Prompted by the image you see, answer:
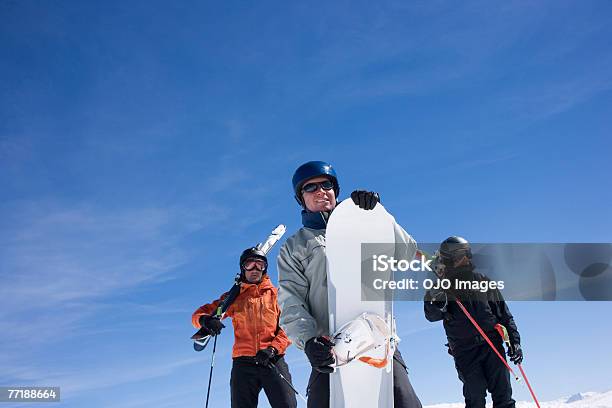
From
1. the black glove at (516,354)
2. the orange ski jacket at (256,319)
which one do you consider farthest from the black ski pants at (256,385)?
the black glove at (516,354)

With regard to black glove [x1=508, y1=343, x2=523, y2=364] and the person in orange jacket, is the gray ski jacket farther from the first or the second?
black glove [x1=508, y1=343, x2=523, y2=364]

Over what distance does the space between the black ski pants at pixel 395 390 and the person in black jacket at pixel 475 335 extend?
10.4 feet

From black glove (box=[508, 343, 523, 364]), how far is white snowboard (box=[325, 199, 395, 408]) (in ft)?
12.9

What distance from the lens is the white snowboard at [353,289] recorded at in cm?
396

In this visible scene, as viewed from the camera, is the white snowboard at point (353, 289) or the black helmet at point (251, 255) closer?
the white snowboard at point (353, 289)

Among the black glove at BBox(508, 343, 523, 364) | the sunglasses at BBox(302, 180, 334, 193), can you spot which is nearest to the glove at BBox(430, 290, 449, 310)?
the black glove at BBox(508, 343, 523, 364)

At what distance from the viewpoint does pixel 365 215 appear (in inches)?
181

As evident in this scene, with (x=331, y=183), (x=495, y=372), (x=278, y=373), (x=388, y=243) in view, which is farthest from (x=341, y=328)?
(x=495, y=372)

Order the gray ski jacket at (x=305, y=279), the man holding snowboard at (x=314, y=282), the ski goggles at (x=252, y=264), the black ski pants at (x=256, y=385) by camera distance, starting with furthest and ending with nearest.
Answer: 1. the ski goggles at (x=252, y=264)
2. the black ski pants at (x=256, y=385)
3. the gray ski jacket at (x=305, y=279)
4. the man holding snowboard at (x=314, y=282)

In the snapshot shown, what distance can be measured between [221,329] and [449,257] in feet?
11.7

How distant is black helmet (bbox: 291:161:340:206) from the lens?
4.74 m

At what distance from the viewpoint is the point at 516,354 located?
741 cm

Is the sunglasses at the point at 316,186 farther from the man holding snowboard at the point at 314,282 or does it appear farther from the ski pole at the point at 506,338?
the ski pole at the point at 506,338

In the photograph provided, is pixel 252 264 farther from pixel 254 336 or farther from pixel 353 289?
pixel 353 289
